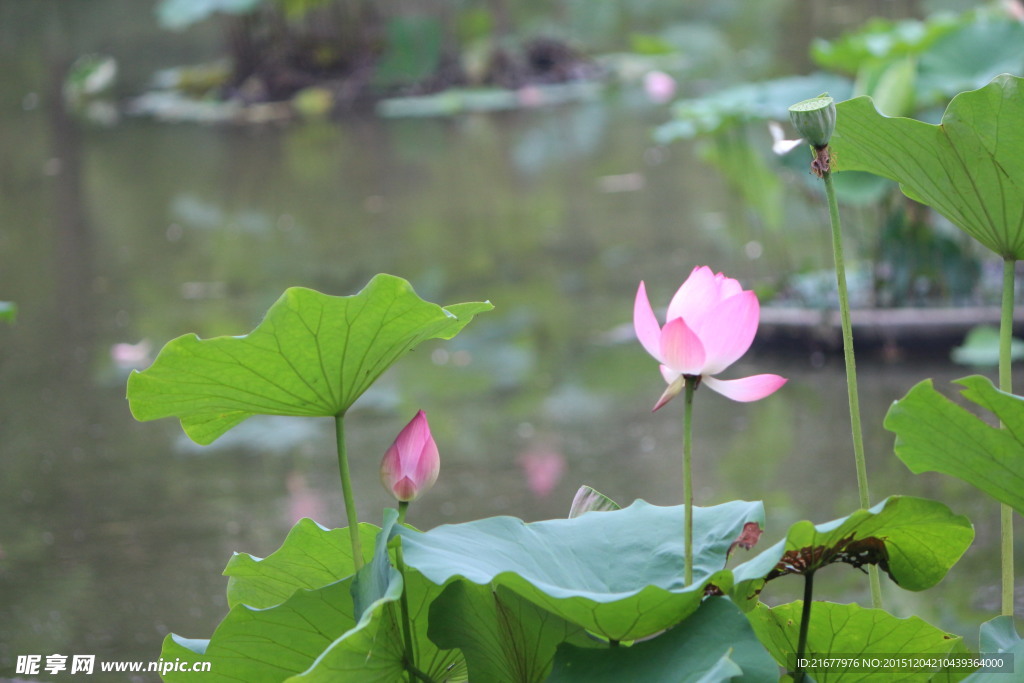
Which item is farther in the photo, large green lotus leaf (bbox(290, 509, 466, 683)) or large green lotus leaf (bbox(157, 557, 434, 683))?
large green lotus leaf (bbox(157, 557, 434, 683))

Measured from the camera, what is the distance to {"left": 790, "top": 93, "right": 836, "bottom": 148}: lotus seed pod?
2.86ft

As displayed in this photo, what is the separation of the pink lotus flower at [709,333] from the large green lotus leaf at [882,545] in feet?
0.36

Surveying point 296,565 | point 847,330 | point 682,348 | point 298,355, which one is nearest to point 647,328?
point 682,348

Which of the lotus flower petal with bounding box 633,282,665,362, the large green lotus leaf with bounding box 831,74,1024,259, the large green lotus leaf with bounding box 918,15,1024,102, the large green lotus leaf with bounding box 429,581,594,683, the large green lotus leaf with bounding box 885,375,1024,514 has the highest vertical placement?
the large green lotus leaf with bounding box 831,74,1024,259

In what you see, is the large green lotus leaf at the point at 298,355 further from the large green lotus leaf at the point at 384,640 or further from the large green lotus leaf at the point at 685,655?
the large green lotus leaf at the point at 685,655

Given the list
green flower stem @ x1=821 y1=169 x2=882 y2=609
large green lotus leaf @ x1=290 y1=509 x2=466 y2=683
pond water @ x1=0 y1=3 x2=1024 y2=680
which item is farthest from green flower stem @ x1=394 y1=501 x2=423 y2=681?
pond water @ x1=0 y1=3 x2=1024 y2=680

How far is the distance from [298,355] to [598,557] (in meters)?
0.29

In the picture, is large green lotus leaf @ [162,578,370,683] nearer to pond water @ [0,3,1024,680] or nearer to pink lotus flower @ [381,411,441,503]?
pink lotus flower @ [381,411,441,503]

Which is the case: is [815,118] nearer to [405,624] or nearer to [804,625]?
[804,625]

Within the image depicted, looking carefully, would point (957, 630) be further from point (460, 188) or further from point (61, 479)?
point (460, 188)

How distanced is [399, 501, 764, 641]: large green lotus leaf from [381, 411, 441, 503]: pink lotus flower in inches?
1.9

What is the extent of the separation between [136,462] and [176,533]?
69 centimetres

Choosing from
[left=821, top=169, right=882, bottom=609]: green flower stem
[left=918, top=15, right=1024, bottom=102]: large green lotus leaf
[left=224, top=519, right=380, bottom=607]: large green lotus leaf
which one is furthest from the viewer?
[left=918, top=15, right=1024, bottom=102]: large green lotus leaf

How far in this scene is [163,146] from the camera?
10.8 metres
